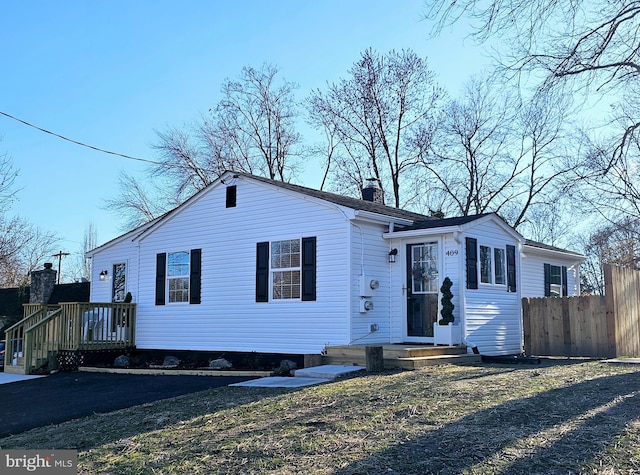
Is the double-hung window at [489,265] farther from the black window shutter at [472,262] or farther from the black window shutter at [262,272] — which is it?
the black window shutter at [262,272]

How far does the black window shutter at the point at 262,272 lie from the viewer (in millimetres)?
12961

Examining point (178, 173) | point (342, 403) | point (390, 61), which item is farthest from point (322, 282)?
point (178, 173)

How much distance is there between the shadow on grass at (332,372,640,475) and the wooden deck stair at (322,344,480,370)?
3.99 m

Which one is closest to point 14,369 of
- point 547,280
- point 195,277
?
point 195,277

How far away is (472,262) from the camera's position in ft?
40.2

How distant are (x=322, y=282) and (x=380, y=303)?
49.9 inches

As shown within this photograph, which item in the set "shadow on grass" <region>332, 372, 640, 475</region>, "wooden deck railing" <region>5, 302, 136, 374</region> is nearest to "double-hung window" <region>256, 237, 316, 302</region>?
"wooden deck railing" <region>5, 302, 136, 374</region>

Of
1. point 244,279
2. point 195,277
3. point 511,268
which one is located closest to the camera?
point 244,279

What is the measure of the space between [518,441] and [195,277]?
1071cm

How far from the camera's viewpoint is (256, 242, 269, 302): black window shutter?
12961 millimetres

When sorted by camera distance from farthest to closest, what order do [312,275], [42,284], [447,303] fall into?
[42,284] < [312,275] < [447,303]

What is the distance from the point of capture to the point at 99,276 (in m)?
17.6

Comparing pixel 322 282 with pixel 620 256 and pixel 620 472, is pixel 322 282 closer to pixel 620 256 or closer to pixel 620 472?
pixel 620 472

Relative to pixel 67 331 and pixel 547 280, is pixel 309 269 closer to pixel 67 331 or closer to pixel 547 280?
pixel 67 331
